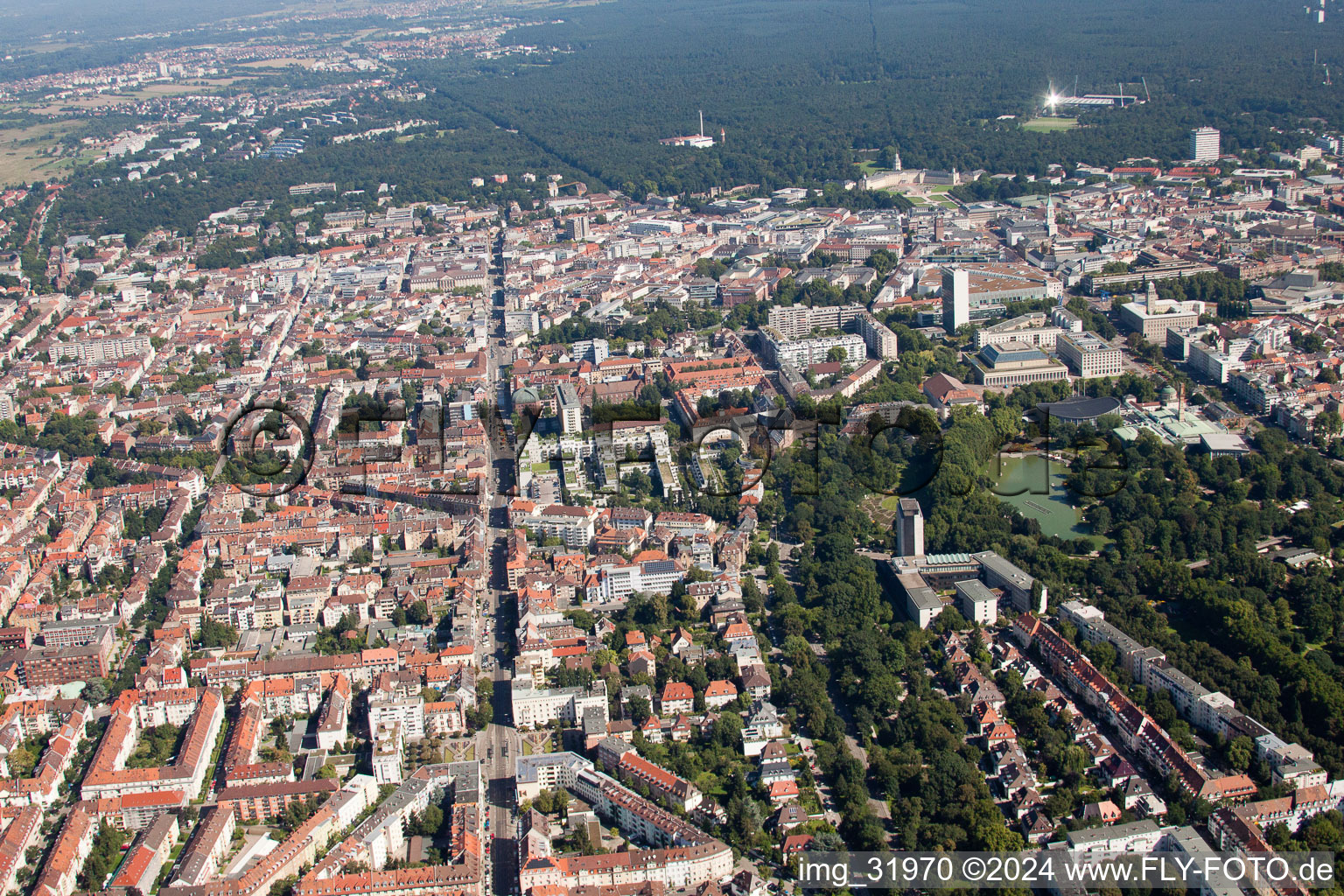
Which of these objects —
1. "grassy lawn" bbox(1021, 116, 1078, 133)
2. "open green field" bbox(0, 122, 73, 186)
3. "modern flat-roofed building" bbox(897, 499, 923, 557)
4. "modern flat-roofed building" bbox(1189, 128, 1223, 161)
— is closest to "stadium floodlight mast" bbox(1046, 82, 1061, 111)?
"grassy lawn" bbox(1021, 116, 1078, 133)

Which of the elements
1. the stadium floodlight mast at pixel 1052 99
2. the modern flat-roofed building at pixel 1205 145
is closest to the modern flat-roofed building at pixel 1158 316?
the modern flat-roofed building at pixel 1205 145

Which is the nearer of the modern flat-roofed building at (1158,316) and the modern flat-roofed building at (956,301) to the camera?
the modern flat-roofed building at (1158,316)

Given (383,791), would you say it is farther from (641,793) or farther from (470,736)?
(641,793)

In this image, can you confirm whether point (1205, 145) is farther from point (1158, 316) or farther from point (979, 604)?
point (979, 604)

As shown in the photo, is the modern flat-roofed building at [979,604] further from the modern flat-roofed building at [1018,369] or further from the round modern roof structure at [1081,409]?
the modern flat-roofed building at [1018,369]

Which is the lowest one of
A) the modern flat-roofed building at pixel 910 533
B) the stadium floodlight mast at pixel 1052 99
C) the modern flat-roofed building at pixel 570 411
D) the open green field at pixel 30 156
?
the modern flat-roofed building at pixel 910 533

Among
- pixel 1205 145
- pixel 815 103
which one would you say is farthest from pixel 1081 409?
pixel 815 103

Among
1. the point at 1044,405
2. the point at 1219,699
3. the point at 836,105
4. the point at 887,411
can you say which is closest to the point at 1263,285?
the point at 1044,405

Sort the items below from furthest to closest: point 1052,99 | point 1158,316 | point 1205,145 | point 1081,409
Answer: point 1052,99, point 1205,145, point 1158,316, point 1081,409

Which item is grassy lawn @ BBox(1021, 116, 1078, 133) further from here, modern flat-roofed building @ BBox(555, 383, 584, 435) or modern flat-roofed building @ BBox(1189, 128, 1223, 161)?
modern flat-roofed building @ BBox(555, 383, 584, 435)
